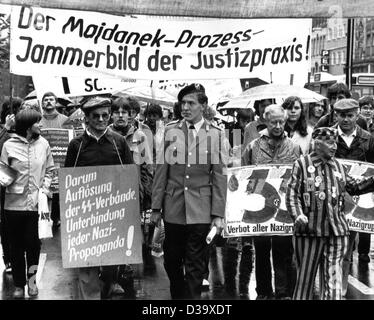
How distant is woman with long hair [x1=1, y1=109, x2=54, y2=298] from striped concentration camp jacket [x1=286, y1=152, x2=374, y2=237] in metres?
2.63

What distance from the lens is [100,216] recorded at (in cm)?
755

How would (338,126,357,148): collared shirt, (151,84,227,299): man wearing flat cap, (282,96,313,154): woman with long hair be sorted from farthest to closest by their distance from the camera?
1. (282,96,313,154): woman with long hair
2. (338,126,357,148): collared shirt
3. (151,84,227,299): man wearing flat cap

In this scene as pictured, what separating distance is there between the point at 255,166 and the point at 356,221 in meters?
1.26

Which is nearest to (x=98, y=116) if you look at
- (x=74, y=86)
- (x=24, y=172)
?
(x=24, y=172)

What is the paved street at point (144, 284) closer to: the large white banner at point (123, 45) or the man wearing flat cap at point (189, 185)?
the man wearing flat cap at point (189, 185)

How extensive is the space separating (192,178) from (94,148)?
0.90 meters

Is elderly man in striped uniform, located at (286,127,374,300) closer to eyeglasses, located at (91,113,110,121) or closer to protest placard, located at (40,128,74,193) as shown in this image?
eyeglasses, located at (91,113,110,121)

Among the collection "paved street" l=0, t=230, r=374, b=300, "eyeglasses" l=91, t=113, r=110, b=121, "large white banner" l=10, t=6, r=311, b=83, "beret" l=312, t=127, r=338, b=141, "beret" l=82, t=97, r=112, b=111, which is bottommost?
"paved street" l=0, t=230, r=374, b=300

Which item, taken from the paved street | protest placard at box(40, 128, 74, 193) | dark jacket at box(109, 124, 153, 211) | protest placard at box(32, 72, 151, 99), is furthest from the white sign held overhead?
protest placard at box(40, 128, 74, 193)

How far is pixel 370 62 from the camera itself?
8106 centimetres

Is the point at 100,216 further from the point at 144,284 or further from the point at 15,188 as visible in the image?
the point at 144,284

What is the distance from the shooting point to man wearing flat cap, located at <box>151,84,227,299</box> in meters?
7.34

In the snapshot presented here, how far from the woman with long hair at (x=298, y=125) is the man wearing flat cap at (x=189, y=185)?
224 cm
